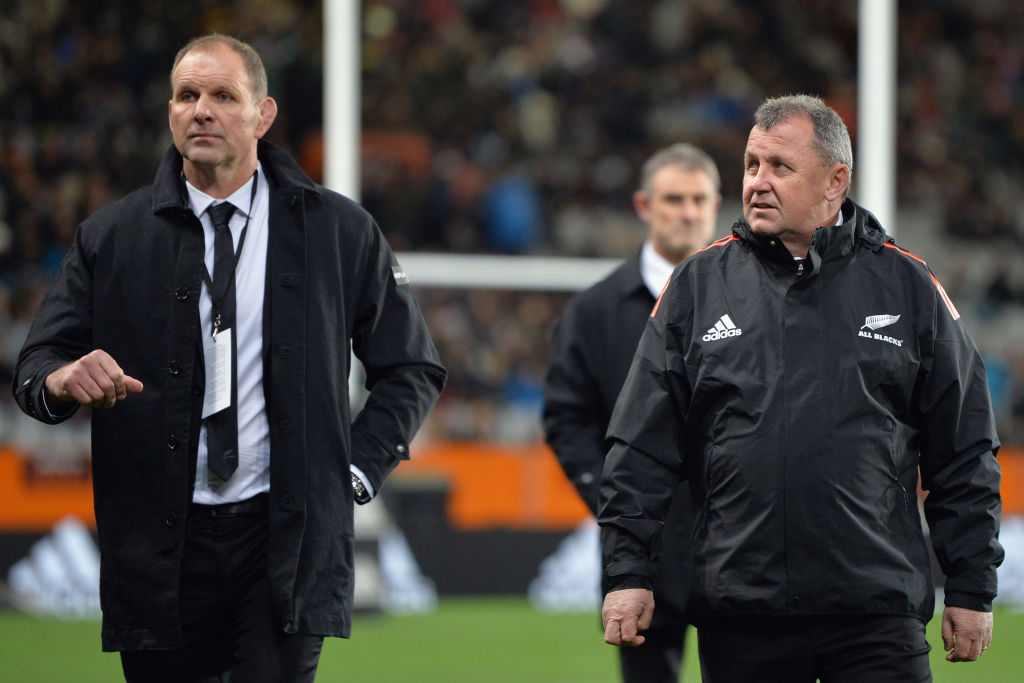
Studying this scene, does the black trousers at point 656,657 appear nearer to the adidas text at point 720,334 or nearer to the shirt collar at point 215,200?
the adidas text at point 720,334

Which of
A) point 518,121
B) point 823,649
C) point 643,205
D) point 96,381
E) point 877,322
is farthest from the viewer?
point 518,121

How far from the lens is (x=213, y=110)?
408cm

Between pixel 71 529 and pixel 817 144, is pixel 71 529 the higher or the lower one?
the lower one

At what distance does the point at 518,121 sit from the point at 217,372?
12305mm

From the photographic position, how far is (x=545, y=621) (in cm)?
1058

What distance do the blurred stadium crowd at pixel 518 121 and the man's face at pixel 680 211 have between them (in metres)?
7.46

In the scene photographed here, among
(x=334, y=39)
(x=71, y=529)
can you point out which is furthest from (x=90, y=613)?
(x=334, y=39)

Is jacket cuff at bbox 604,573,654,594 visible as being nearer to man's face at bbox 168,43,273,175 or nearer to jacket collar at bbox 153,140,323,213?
jacket collar at bbox 153,140,323,213

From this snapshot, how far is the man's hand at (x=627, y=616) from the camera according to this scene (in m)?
3.79

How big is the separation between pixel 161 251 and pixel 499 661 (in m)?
5.29

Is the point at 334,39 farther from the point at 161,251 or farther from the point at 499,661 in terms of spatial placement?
the point at 161,251

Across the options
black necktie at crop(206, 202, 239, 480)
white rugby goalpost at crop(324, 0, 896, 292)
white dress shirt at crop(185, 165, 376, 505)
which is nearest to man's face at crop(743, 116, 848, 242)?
white dress shirt at crop(185, 165, 376, 505)

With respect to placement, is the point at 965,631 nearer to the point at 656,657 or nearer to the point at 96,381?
the point at 656,657

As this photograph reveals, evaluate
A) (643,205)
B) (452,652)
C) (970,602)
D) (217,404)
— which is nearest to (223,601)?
(217,404)
